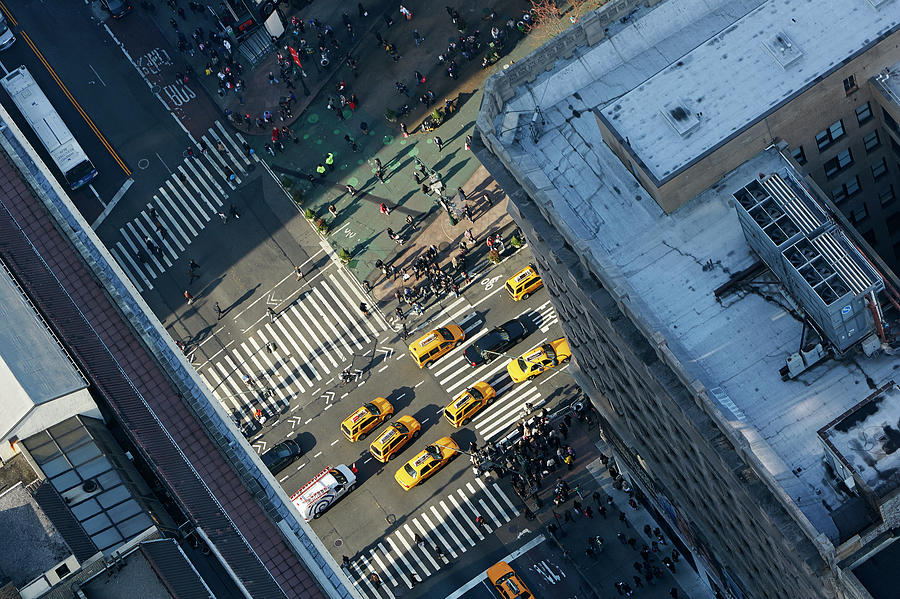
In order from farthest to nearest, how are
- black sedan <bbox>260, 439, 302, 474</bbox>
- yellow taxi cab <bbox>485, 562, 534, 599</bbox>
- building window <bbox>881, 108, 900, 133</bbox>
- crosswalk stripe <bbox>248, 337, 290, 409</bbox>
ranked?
crosswalk stripe <bbox>248, 337, 290, 409</bbox>, black sedan <bbox>260, 439, 302, 474</bbox>, yellow taxi cab <bbox>485, 562, 534, 599</bbox>, building window <bbox>881, 108, 900, 133</bbox>

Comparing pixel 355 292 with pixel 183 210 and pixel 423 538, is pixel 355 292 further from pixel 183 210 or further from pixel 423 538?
pixel 423 538

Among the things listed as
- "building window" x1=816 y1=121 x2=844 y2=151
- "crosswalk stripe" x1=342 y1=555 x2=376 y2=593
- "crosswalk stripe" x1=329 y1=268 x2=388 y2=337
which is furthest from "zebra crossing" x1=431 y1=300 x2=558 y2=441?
"building window" x1=816 y1=121 x2=844 y2=151

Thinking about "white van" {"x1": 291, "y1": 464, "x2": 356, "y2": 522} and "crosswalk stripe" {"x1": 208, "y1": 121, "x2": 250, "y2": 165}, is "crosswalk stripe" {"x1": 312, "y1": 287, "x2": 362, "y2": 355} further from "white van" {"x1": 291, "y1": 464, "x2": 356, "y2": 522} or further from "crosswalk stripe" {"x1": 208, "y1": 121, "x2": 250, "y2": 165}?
"crosswalk stripe" {"x1": 208, "y1": 121, "x2": 250, "y2": 165}

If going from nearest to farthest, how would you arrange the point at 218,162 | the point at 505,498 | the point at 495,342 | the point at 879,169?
1. the point at 879,169
2. the point at 505,498
3. the point at 495,342
4. the point at 218,162

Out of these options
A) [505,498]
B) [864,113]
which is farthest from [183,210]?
[864,113]

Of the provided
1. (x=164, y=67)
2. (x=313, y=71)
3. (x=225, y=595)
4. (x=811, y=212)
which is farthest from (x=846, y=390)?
(x=164, y=67)

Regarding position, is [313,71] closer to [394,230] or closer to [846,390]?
[394,230]
